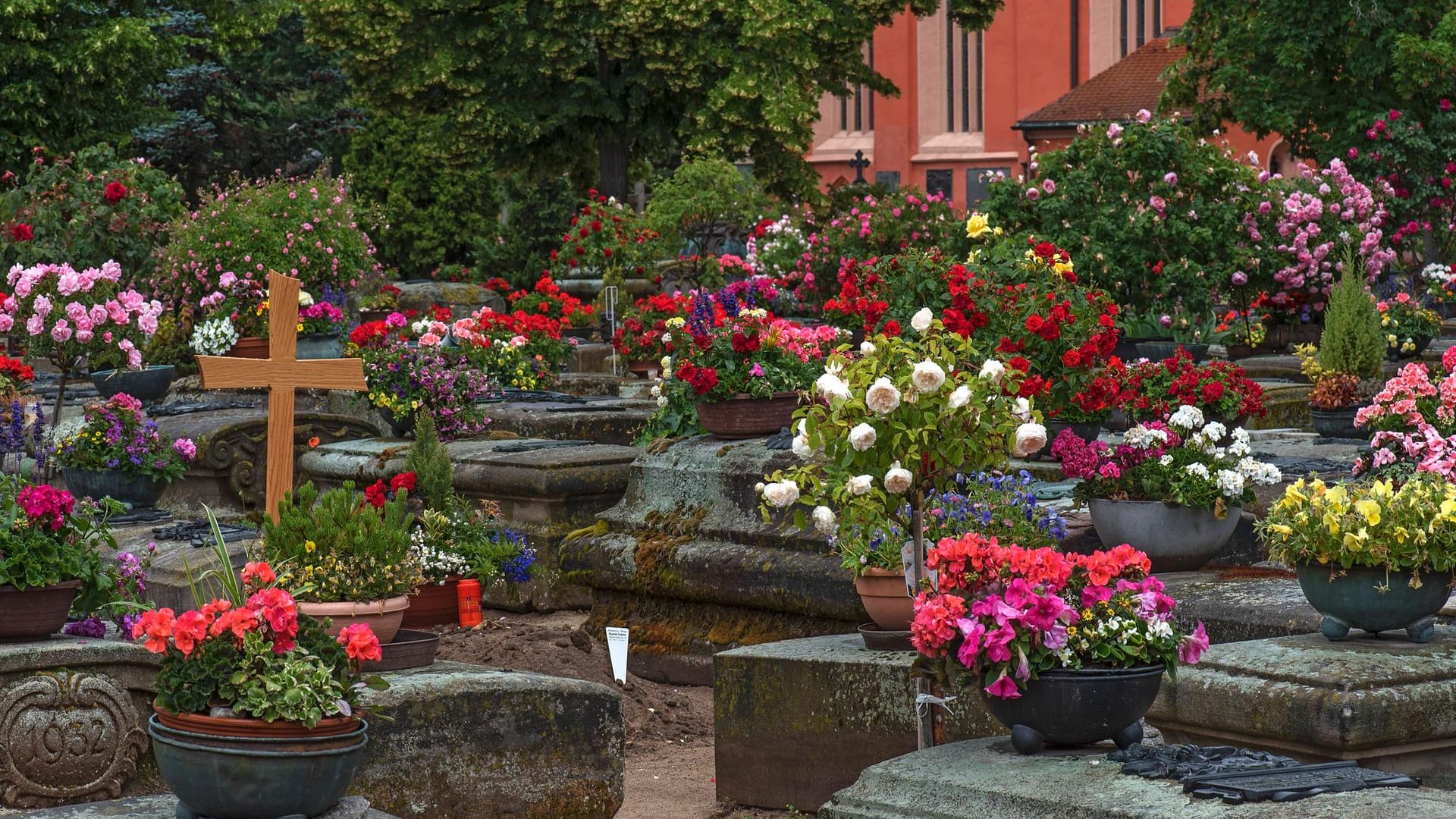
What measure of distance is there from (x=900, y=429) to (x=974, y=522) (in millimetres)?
988

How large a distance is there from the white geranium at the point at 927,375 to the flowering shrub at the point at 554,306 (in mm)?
13616

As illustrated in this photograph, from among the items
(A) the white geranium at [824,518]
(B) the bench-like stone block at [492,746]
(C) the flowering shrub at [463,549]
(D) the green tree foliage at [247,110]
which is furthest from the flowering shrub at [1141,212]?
(D) the green tree foliage at [247,110]

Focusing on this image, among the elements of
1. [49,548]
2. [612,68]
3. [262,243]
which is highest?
[612,68]

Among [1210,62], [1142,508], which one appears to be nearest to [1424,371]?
[1142,508]

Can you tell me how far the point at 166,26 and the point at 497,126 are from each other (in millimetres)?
7178

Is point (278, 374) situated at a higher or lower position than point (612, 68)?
lower

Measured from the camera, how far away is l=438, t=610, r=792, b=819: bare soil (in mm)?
7406

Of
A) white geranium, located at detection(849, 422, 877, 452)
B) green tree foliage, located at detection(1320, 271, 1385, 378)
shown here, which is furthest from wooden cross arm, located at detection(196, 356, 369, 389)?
green tree foliage, located at detection(1320, 271, 1385, 378)

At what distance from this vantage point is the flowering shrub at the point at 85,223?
58.7 ft

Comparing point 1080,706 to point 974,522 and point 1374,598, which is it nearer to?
point 1374,598

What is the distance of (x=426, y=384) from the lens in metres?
12.0

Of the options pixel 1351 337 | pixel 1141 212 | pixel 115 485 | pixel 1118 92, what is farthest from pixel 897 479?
pixel 1118 92

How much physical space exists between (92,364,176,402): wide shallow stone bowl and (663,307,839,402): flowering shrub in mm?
4554

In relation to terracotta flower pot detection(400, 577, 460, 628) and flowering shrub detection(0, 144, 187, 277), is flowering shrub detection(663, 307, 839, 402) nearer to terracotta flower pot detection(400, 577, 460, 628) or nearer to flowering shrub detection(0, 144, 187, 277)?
terracotta flower pot detection(400, 577, 460, 628)
